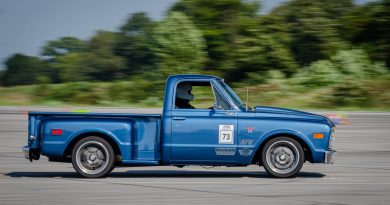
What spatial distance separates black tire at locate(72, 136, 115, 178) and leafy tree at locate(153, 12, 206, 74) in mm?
48742

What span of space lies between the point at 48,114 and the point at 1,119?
19.7 meters

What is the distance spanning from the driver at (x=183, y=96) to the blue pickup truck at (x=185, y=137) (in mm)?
107

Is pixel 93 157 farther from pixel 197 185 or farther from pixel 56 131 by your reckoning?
pixel 197 185

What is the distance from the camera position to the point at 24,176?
458 inches

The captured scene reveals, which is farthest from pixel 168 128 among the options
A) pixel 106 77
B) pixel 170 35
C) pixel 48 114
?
pixel 106 77

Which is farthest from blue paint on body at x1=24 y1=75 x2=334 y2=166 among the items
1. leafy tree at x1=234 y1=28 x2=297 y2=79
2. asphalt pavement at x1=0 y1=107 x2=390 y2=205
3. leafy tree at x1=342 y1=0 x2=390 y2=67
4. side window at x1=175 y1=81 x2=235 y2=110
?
leafy tree at x1=234 y1=28 x2=297 y2=79

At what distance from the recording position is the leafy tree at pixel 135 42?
318 feet

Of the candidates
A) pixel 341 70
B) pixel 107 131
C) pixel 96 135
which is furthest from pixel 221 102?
pixel 341 70

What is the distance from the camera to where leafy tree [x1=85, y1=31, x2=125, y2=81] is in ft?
326

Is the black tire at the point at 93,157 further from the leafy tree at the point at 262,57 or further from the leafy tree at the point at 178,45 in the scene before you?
the leafy tree at the point at 262,57

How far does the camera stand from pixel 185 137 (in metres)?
11.1

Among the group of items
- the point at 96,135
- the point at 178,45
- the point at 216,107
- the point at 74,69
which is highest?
the point at 74,69

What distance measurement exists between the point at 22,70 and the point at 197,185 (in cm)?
9626

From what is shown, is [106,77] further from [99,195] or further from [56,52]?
[99,195]
